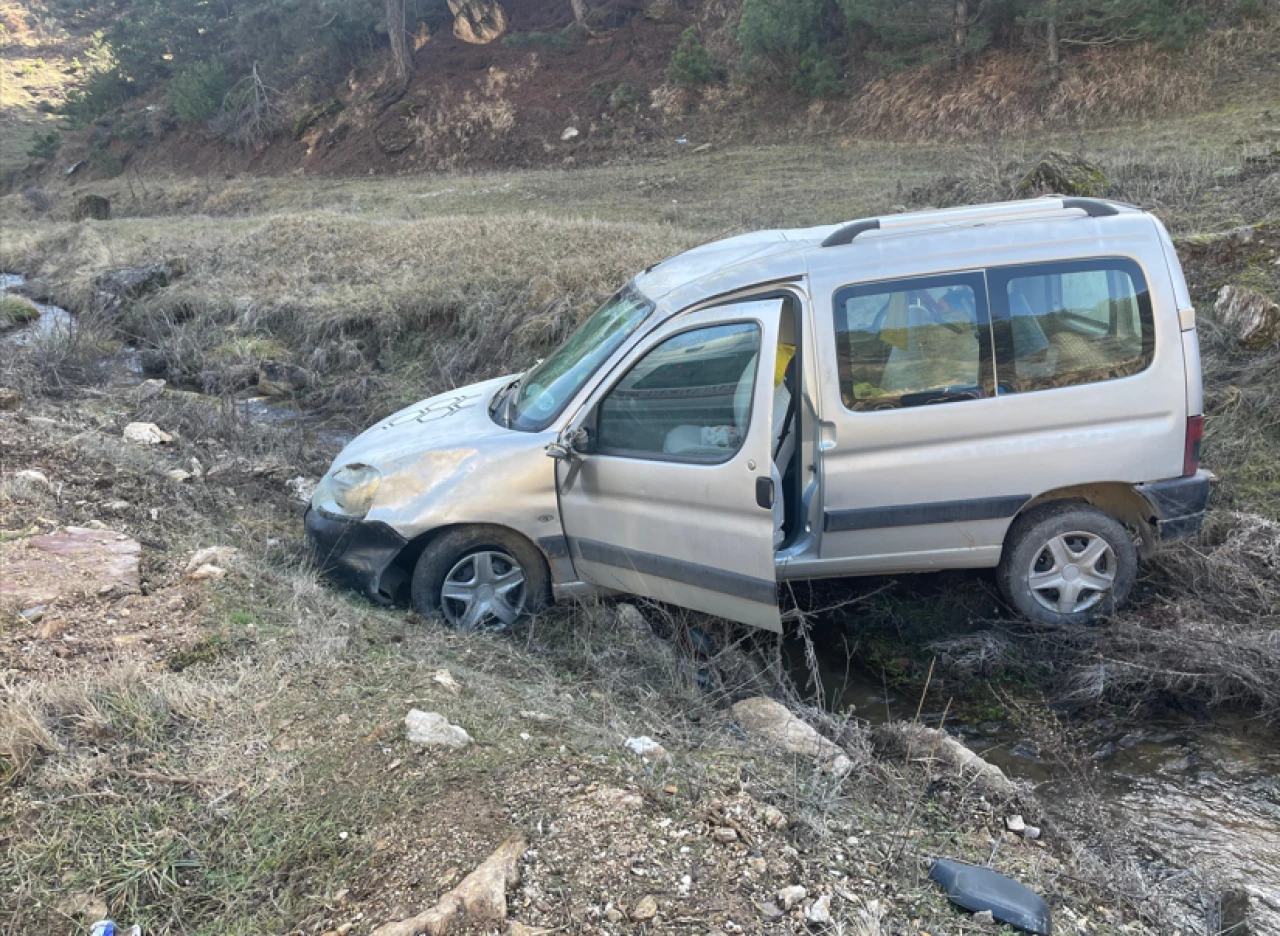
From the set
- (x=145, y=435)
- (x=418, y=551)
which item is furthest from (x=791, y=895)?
(x=145, y=435)

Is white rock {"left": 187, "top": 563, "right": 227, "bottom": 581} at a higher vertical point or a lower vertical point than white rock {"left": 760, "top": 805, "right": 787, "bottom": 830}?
higher

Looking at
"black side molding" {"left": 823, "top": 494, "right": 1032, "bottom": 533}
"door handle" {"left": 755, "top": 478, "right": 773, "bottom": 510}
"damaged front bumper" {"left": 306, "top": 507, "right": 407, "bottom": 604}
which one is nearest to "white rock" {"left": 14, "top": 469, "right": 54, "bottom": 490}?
"damaged front bumper" {"left": 306, "top": 507, "right": 407, "bottom": 604}

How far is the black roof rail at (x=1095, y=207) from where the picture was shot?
4.43 m

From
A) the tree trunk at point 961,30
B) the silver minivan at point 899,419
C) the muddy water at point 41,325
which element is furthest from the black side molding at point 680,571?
the tree trunk at point 961,30

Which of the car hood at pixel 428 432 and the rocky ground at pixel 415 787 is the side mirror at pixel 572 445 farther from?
the rocky ground at pixel 415 787

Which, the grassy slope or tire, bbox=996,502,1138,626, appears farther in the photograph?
tire, bbox=996,502,1138,626

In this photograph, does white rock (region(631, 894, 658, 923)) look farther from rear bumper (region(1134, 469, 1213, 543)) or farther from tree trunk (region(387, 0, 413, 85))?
tree trunk (region(387, 0, 413, 85))

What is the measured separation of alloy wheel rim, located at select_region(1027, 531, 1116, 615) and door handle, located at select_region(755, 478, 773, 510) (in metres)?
1.54

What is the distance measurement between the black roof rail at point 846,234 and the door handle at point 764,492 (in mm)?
1253

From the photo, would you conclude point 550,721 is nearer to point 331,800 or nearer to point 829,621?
point 331,800

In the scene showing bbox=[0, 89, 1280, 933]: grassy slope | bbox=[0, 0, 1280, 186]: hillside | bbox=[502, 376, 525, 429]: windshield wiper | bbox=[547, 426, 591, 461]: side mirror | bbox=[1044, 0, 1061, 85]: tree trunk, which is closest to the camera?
bbox=[0, 89, 1280, 933]: grassy slope

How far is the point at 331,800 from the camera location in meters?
2.89

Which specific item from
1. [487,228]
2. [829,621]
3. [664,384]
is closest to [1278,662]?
[829,621]

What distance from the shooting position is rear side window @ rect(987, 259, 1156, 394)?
4.29 m
